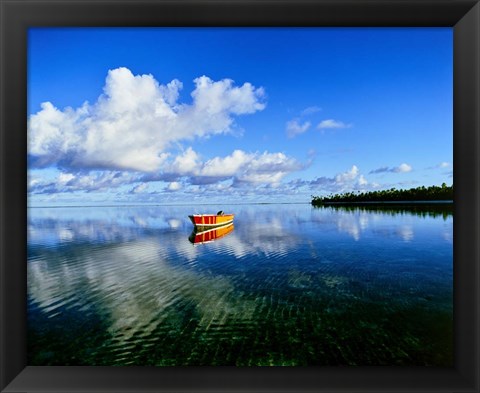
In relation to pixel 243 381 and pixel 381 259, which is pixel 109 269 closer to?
pixel 243 381

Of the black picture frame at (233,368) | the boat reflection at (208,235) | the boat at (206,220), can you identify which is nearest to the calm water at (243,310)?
the black picture frame at (233,368)

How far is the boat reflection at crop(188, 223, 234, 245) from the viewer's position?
1215 centimetres

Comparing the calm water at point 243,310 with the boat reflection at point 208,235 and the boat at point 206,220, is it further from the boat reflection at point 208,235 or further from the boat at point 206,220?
the boat at point 206,220

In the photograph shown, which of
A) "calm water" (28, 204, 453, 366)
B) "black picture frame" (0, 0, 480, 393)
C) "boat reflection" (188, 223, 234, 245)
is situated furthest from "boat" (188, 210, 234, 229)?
"black picture frame" (0, 0, 480, 393)

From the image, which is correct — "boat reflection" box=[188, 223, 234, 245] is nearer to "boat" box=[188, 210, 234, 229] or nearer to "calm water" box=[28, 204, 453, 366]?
"boat" box=[188, 210, 234, 229]

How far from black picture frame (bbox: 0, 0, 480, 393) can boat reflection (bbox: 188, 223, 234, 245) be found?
10615 millimetres

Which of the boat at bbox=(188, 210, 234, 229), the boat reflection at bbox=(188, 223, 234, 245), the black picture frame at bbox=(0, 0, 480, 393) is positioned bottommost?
the boat reflection at bbox=(188, 223, 234, 245)

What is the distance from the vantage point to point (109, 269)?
7246 millimetres

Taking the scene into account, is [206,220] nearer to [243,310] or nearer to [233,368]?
[243,310]
